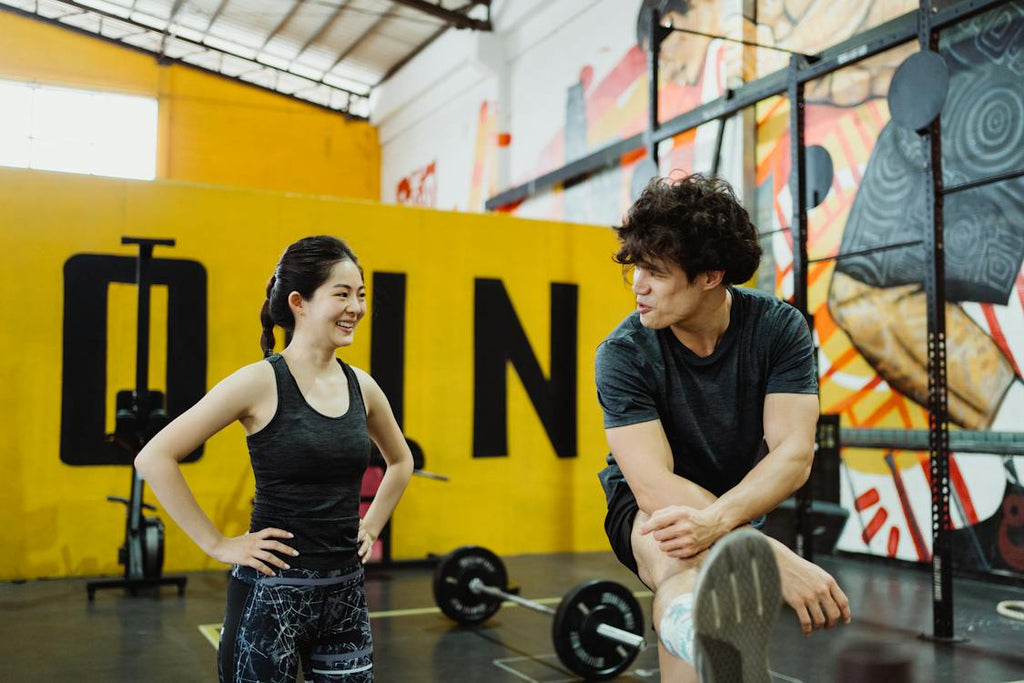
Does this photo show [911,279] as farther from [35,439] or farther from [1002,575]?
[35,439]

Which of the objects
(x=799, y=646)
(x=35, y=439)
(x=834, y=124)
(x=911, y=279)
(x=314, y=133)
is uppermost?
(x=314, y=133)

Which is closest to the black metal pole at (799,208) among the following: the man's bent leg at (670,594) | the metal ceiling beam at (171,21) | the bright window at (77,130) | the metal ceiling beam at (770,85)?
the metal ceiling beam at (770,85)

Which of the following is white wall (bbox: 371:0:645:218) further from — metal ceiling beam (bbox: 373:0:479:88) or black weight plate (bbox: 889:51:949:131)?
black weight plate (bbox: 889:51:949:131)

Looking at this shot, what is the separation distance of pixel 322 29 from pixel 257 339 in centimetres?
820

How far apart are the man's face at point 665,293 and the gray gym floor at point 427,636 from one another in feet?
6.38

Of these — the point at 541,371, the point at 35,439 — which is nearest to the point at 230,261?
the point at 35,439

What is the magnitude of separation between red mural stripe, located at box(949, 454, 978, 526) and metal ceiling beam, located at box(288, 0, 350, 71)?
9.12 m

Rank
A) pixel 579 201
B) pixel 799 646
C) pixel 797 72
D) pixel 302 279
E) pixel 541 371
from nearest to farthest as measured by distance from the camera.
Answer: pixel 302 279, pixel 799 646, pixel 797 72, pixel 541 371, pixel 579 201

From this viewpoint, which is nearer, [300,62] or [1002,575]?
[1002,575]

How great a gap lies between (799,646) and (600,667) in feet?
2.97

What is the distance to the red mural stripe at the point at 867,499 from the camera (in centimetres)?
571

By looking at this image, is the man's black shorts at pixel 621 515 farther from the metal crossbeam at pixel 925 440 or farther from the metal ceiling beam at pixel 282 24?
the metal ceiling beam at pixel 282 24

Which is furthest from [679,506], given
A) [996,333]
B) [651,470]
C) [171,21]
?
[171,21]

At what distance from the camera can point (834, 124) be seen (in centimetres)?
620
